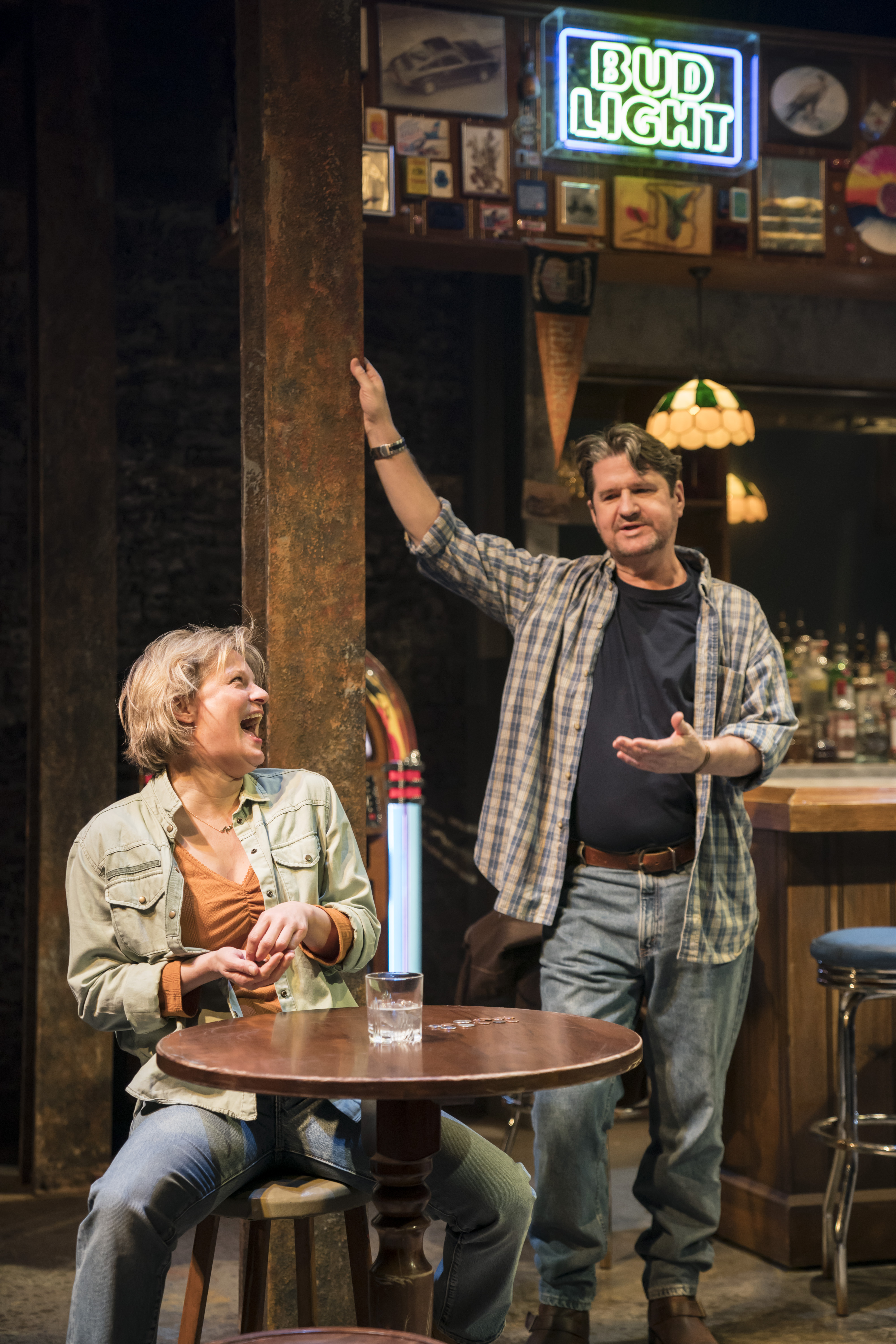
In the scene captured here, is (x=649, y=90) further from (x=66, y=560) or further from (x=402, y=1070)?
(x=402, y=1070)

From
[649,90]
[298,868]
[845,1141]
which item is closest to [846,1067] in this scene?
[845,1141]

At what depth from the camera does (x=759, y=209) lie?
214 inches

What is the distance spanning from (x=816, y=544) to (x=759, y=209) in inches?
76.1

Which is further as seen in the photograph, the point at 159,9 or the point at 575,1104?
the point at 159,9

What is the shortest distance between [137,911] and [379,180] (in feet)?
11.3

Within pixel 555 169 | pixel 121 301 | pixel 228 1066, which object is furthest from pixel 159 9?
pixel 228 1066

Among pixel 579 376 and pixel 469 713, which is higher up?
pixel 579 376

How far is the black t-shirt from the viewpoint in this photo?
113 inches

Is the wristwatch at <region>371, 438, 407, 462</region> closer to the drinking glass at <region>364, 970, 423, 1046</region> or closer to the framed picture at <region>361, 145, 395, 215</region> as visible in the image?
Result: the drinking glass at <region>364, 970, 423, 1046</region>

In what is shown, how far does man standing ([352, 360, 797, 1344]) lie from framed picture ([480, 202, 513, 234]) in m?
2.35

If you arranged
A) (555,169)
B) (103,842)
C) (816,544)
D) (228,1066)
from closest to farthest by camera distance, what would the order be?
(228,1066)
(103,842)
(555,169)
(816,544)

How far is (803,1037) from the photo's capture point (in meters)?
3.55

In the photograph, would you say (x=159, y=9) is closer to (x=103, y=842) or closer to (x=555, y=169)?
(x=555, y=169)

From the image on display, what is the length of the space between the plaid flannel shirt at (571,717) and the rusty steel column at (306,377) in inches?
12.3
